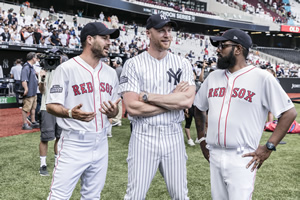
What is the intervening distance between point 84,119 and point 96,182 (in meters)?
0.71

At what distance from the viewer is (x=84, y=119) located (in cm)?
257

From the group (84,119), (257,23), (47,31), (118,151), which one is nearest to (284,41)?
(257,23)

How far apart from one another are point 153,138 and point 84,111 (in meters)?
0.69

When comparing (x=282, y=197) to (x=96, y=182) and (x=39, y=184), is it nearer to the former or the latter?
(x=96, y=182)

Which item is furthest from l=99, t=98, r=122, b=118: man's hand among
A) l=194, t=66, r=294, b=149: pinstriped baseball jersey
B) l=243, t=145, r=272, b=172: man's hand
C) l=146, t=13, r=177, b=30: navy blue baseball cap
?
l=243, t=145, r=272, b=172: man's hand

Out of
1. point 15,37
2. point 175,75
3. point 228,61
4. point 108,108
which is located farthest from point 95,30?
point 15,37

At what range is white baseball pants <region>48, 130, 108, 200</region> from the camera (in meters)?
2.71

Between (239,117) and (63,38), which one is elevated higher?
(63,38)

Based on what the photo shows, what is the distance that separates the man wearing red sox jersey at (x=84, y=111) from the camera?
272cm

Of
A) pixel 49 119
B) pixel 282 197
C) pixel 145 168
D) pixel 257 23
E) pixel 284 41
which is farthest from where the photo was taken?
pixel 284 41

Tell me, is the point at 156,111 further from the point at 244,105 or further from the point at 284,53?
the point at 284,53

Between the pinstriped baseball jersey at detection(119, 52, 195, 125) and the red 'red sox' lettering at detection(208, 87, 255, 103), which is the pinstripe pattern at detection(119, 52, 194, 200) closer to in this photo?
the pinstriped baseball jersey at detection(119, 52, 195, 125)

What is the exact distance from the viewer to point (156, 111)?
104 inches

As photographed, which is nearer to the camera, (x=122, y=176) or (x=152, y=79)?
(x=152, y=79)
